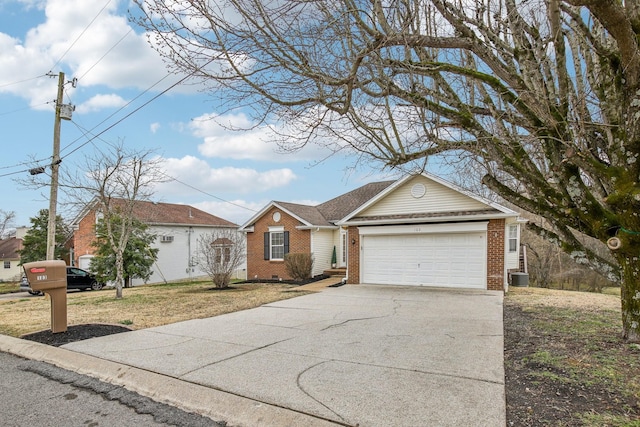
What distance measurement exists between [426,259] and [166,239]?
18.7 metres

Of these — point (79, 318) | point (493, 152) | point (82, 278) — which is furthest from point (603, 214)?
point (82, 278)

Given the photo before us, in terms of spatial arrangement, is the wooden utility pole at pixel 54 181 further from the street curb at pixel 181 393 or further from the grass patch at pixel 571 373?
the grass patch at pixel 571 373

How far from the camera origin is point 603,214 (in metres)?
5.17


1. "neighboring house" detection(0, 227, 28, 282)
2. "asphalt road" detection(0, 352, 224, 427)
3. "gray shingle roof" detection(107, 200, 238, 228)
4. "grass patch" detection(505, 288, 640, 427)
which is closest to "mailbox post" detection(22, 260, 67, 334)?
"asphalt road" detection(0, 352, 224, 427)

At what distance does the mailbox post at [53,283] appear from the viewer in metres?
6.36

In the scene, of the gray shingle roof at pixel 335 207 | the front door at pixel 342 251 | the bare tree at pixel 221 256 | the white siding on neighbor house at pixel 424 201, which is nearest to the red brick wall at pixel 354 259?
the white siding on neighbor house at pixel 424 201

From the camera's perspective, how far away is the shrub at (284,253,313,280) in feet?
59.3

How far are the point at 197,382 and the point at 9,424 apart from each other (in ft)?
5.43

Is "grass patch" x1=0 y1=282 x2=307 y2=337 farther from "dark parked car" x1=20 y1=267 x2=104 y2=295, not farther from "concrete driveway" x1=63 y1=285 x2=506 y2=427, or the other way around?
"dark parked car" x1=20 y1=267 x2=104 y2=295

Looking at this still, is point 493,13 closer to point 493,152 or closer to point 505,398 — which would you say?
point 493,152

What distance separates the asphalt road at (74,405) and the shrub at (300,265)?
13346 millimetres

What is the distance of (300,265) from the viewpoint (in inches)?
711

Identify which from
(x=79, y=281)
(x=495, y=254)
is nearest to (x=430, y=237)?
(x=495, y=254)

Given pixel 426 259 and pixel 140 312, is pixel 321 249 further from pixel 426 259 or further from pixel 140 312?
pixel 140 312
